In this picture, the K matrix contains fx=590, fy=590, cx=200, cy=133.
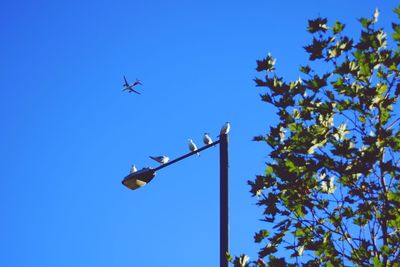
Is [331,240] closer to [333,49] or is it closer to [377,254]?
[377,254]

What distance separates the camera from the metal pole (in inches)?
292

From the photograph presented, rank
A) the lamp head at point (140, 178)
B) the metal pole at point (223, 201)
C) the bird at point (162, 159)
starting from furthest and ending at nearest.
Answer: the bird at point (162, 159)
the lamp head at point (140, 178)
the metal pole at point (223, 201)

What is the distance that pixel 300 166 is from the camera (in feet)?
25.0

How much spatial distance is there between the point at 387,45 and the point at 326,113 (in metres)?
1.20

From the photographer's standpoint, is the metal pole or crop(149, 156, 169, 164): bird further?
crop(149, 156, 169, 164): bird

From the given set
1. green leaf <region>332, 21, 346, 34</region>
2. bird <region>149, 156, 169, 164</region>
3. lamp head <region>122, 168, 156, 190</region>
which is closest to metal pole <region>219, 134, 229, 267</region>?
lamp head <region>122, 168, 156, 190</region>

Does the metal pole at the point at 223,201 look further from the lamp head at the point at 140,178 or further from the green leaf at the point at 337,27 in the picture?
the green leaf at the point at 337,27

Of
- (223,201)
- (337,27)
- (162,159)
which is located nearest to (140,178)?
(223,201)

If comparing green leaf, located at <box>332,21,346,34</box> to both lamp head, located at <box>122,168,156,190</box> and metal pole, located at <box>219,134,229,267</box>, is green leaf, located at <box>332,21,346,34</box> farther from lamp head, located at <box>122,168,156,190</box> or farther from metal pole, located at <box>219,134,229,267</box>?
lamp head, located at <box>122,168,156,190</box>

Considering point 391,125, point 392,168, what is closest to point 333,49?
point 391,125

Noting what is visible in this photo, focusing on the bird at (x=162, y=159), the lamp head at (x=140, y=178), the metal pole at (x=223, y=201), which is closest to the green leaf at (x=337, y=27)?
the metal pole at (x=223, y=201)

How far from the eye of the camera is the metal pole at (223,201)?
7.42m

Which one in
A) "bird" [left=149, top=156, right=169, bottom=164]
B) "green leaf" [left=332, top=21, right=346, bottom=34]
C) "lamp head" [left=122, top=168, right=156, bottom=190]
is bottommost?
"lamp head" [left=122, top=168, right=156, bottom=190]

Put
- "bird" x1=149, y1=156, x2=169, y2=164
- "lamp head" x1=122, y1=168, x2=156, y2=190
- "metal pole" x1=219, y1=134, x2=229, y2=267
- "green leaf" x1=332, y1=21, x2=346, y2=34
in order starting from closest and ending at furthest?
"metal pole" x1=219, y1=134, x2=229, y2=267, "green leaf" x1=332, y1=21, x2=346, y2=34, "lamp head" x1=122, y1=168, x2=156, y2=190, "bird" x1=149, y1=156, x2=169, y2=164
